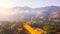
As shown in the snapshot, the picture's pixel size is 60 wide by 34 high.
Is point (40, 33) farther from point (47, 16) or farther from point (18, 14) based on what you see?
point (18, 14)

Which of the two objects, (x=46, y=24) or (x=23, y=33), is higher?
(x=46, y=24)

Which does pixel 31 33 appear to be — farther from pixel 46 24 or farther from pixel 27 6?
pixel 27 6

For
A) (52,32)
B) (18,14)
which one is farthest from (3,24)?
(52,32)

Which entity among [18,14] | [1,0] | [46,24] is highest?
[1,0]

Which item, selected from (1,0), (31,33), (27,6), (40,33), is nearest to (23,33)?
(31,33)

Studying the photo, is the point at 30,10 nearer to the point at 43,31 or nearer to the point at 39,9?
the point at 39,9

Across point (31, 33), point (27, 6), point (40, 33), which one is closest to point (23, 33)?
point (31, 33)

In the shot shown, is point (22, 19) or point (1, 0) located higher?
point (1, 0)
